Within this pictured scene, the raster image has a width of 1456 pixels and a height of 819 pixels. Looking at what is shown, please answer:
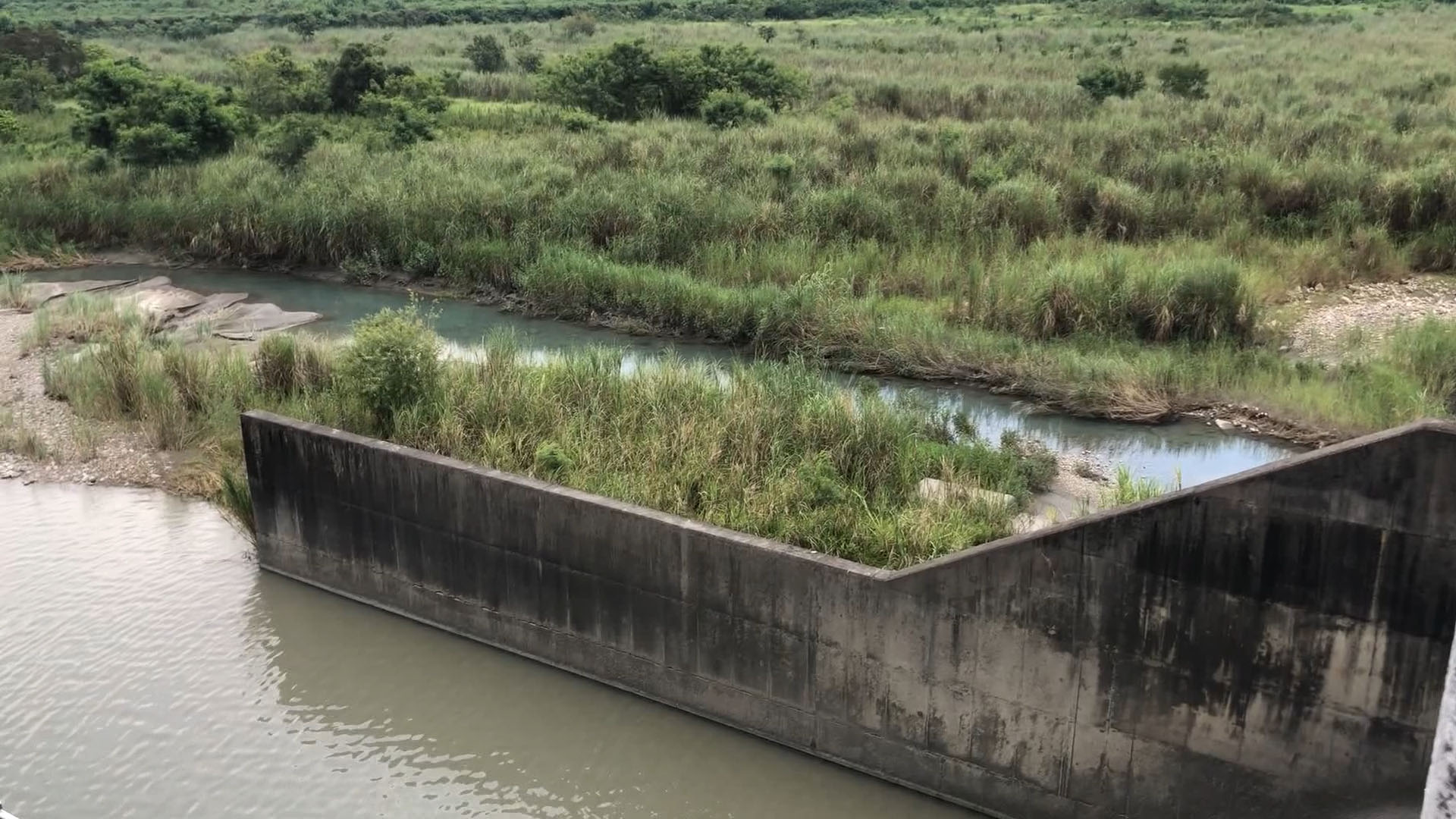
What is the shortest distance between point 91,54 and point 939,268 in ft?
125

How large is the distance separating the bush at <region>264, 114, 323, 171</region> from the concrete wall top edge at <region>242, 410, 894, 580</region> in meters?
18.0

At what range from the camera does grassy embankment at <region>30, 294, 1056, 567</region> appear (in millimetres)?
10211

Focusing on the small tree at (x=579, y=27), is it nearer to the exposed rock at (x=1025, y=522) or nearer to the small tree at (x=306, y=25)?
the small tree at (x=306, y=25)

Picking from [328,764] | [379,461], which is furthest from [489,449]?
[328,764]

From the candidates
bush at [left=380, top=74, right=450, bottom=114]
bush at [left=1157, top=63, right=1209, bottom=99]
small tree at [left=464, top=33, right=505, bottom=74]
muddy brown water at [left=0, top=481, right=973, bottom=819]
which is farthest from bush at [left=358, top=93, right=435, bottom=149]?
bush at [left=1157, top=63, right=1209, bottom=99]

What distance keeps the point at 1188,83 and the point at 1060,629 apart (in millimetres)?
30038

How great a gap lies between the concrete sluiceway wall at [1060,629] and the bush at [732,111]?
22.1 meters

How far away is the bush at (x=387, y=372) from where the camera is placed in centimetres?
1226

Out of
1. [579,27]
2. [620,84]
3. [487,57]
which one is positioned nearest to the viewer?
[620,84]

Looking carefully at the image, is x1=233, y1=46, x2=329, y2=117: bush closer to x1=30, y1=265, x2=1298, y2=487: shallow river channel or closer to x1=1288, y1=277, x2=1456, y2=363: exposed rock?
x1=30, y1=265, x2=1298, y2=487: shallow river channel

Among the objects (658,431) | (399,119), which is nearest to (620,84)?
(399,119)

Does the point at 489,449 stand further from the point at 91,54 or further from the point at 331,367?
the point at 91,54

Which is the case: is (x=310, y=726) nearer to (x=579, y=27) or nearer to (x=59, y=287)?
(x=59, y=287)

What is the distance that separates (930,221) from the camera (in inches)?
896
